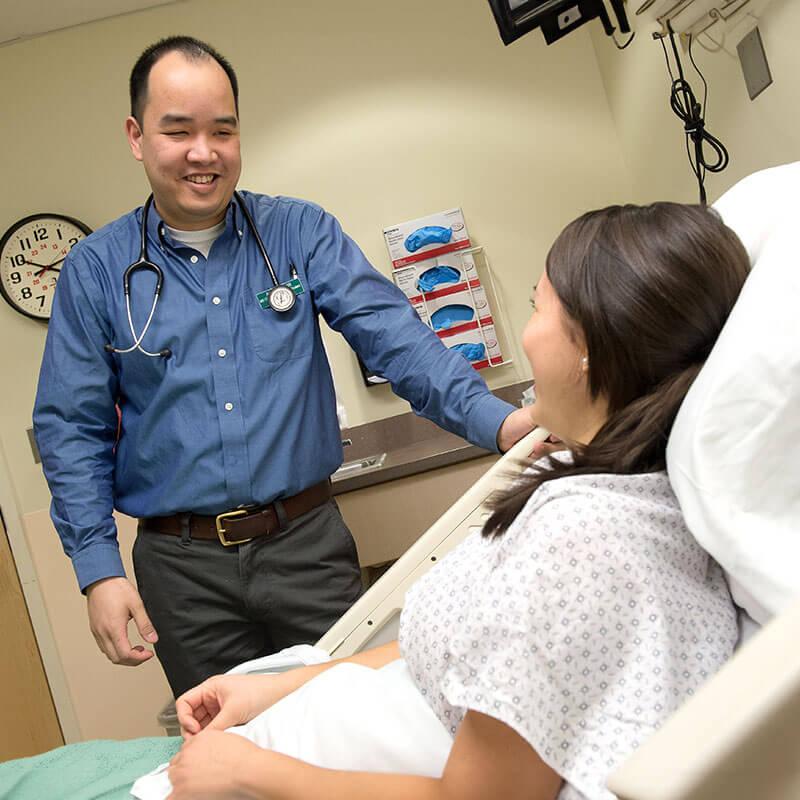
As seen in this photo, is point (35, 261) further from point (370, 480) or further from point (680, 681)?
point (680, 681)

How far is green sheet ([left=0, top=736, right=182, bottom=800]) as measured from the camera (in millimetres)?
1313

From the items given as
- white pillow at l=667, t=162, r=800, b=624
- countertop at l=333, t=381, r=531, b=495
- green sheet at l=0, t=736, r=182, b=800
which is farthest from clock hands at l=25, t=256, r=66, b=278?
white pillow at l=667, t=162, r=800, b=624

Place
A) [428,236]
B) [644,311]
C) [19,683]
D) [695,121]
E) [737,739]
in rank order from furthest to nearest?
[428,236]
[19,683]
[695,121]
[644,311]
[737,739]

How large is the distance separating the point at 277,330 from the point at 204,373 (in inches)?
6.6

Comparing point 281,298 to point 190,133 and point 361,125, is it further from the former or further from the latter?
point 361,125

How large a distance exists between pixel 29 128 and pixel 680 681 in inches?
140

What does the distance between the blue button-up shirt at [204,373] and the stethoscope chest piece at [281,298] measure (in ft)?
0.06

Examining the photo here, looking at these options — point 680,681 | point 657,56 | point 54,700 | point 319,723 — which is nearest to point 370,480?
point 54,700

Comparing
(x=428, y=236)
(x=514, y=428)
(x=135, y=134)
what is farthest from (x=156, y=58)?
(x=428, y=236)

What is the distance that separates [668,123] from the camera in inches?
125

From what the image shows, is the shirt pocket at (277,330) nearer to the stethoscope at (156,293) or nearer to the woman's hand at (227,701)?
the stethoscope at (156,293)

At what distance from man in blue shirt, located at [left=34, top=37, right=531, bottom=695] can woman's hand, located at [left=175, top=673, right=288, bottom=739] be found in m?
0.50

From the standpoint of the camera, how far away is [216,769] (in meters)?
0.97

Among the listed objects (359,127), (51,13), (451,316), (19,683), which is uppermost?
(51,13)
